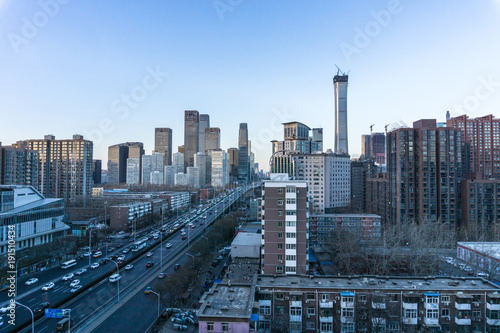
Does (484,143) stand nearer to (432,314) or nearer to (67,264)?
(432,314)

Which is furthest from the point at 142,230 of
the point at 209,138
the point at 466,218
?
the point at 209,138

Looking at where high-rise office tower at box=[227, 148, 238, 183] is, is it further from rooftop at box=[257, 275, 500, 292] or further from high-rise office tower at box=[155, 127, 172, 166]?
rooftop at box=[257, 275, 500, 292]

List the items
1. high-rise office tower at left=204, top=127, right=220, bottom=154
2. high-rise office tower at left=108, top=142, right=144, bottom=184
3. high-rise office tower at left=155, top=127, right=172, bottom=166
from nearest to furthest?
high-rise office tower at left=108, top=142, right=144, bottom=184 < high-rise office tower at left=155, top=127, right=172, bottom=166 < high-rise office tower at left=204, top=127, right=220, bottom=154

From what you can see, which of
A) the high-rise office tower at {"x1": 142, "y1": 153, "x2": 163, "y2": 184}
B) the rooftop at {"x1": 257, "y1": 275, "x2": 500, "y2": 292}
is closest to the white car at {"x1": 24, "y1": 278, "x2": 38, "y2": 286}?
the rooftop at {"x1": 257, "y1": 275, "x2": 500, "y2": 292}

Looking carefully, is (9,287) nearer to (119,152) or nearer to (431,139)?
(431,139)

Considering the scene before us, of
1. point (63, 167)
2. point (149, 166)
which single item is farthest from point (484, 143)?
point (149, 166)

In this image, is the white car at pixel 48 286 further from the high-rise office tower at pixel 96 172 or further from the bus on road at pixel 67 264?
the high-rise office tower at pixel 96 172

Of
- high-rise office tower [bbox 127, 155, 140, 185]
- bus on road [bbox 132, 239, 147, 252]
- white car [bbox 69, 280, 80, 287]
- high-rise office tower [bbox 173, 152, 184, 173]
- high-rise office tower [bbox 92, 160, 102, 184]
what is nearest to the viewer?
white car [bbox 69, 280, 80, 287]
